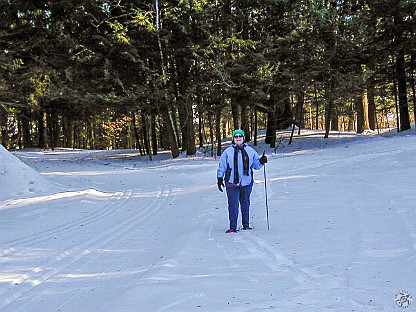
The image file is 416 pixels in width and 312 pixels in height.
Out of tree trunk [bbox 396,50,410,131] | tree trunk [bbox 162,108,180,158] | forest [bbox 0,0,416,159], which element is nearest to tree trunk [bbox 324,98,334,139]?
forest [bbox 0,0,416,159]

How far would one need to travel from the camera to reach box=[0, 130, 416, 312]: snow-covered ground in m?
4.38

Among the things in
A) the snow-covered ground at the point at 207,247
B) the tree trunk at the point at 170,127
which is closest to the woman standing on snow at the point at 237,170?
the snow-covered ground at the point at 207,247

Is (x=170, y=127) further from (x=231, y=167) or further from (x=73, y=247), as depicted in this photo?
(x=73, y=247)

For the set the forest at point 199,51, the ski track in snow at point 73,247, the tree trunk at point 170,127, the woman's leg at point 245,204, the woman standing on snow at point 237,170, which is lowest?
the ski track in snow at point 73,247

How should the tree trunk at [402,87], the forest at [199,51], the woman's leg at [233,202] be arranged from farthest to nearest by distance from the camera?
the tree trunk at [402,87], the forest at [199,51], the woman's leg at [233,202]

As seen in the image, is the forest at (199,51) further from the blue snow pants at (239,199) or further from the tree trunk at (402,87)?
the blue snow pants at (239,199)

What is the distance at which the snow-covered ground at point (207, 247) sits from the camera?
14.4 ft

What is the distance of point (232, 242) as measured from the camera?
6.77 meters

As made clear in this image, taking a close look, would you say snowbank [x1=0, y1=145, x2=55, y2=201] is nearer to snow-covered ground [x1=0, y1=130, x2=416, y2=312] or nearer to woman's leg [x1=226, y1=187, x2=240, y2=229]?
snow-covered ground [x1=0, y1=130, x2=416, y2=312]

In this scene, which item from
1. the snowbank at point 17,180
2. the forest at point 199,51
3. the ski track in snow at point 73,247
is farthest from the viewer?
the forest at point 199,51

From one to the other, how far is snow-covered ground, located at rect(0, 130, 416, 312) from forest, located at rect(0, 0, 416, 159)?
10902 millimetres

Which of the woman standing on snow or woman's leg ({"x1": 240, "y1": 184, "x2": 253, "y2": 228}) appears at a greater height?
the woman standing on snow

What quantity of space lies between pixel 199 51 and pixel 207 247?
60.0ft

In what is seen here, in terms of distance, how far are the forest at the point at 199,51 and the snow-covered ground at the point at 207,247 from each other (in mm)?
10902
